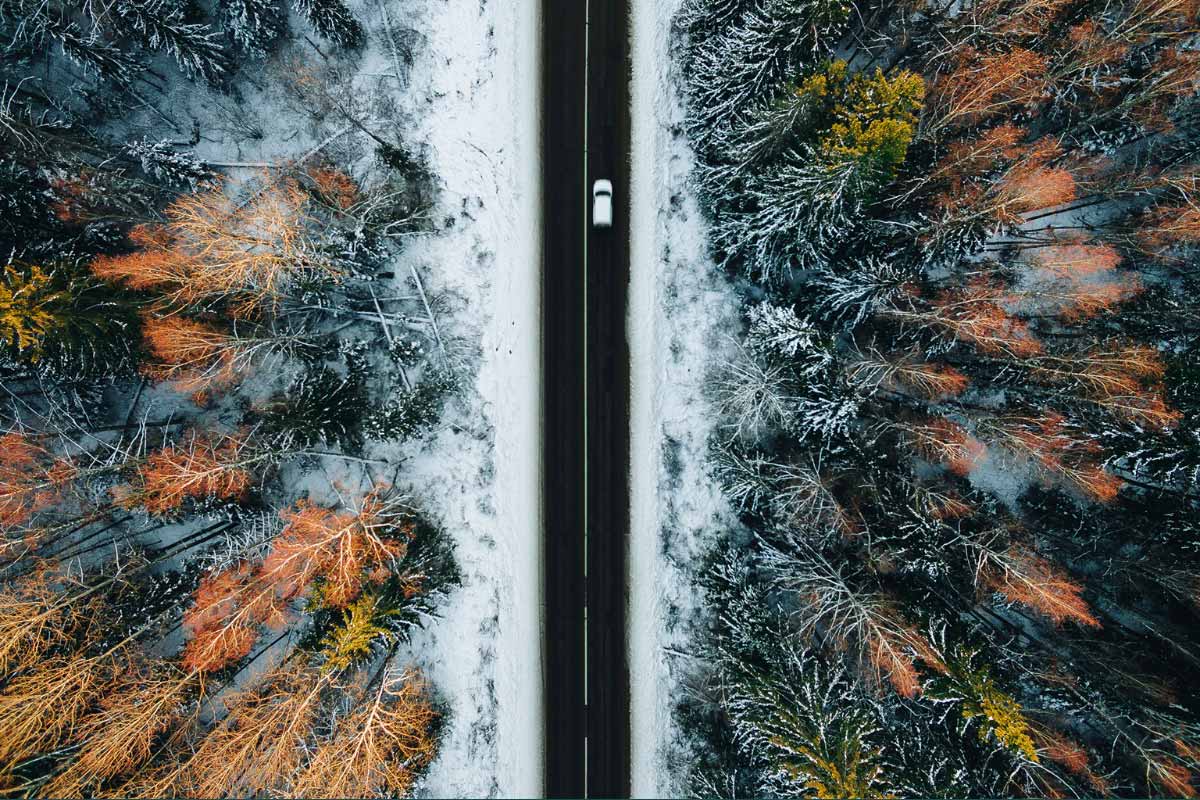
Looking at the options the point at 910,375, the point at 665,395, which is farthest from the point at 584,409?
the point at 910,375

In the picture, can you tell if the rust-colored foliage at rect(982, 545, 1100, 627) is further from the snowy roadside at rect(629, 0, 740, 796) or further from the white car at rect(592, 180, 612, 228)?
the white car at rect(592, 180, 612, 228)

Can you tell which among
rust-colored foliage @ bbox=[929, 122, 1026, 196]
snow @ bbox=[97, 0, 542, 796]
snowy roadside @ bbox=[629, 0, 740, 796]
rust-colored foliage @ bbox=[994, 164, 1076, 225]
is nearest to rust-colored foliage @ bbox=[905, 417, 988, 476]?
snowy roadside @ bbox=[629, 0, 740, 796]

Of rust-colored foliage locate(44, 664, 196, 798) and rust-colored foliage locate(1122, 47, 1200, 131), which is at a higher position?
rust-colored foliage locate(1122, 47, 1200, 131)

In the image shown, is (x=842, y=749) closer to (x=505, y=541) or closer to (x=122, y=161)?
(x=505, y=541)

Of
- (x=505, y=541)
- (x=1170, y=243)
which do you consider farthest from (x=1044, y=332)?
(x=505, y=541)

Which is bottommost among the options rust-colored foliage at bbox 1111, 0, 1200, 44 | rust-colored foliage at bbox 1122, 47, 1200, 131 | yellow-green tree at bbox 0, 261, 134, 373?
yellow-green tree at bbox 0, 261, 134, 373

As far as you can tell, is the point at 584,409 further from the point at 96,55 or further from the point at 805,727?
the point at 96,55
